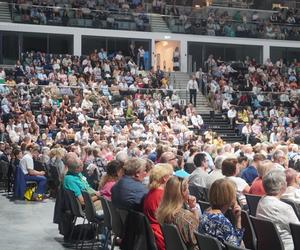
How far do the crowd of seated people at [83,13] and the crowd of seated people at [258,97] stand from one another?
4.45 meters

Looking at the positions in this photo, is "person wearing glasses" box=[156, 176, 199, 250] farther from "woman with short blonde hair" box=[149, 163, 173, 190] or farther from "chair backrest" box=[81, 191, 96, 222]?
"chair backrest" box=[81, 191, 96, 222]

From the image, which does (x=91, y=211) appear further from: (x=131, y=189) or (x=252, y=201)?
(x=252, y=201)

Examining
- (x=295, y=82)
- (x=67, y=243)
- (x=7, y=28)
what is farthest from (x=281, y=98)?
(x=67, y=243)

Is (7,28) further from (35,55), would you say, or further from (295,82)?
(295,82)

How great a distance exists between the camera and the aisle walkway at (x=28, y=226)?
9747 mm

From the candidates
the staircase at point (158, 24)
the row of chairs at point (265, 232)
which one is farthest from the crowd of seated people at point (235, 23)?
the row of chairs at point (265, 232)

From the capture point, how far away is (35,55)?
28.1 meters

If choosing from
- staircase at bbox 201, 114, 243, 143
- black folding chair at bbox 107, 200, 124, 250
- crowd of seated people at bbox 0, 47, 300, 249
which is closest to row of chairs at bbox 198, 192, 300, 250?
crowd of seated people at bbox 0, 47, 300, 249

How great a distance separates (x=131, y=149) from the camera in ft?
52.5

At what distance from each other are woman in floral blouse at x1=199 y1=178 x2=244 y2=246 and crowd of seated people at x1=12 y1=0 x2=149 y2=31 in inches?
1006

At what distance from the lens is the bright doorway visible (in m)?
34.1

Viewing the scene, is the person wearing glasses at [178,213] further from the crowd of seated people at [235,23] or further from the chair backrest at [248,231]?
the crowd of seated people at [235,23]

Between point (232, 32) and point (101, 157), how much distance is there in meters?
21.4

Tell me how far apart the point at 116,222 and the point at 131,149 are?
8.22 m
